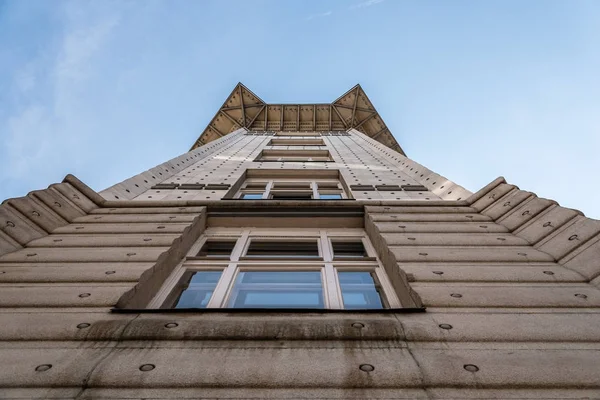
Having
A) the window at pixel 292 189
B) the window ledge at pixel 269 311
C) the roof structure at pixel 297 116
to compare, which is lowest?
the window ledge at pixel 269 311

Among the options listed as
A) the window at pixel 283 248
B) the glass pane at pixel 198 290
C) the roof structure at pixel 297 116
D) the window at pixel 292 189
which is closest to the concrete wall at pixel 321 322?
the glass pane at pixel 198 290

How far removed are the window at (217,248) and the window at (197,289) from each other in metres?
1.06

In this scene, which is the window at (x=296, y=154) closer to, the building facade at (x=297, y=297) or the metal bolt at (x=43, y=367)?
the building facade at (x=297, y=297)

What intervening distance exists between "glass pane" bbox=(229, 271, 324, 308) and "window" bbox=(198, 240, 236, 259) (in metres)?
1.28

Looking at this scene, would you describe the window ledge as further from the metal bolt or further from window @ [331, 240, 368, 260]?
window @ [331, 240, 368, 260]

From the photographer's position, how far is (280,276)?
225 inches

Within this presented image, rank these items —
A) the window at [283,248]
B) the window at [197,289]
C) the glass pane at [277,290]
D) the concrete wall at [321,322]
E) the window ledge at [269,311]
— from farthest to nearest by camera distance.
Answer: the window at [283,248] < the window at [197,289] < the glass pane at [277,290] < the window ledge at [269,311] < the concrete wall at [321,322]

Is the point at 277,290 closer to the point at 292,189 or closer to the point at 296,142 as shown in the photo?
the point at 292,189

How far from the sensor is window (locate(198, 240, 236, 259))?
6.91m

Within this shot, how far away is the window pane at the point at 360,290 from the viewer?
494 centimetres

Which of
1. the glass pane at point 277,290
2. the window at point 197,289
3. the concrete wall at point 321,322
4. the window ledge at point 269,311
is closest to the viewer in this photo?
the concrete wall at point 321,322

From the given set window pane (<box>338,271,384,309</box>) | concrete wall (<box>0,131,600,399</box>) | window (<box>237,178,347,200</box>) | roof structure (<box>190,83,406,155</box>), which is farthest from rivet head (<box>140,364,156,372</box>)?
roof structure (<box>190,83,406,155</box>)

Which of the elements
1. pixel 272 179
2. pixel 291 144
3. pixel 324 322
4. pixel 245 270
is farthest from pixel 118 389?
pixel 291 144

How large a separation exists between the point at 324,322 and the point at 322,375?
28.1 inches
